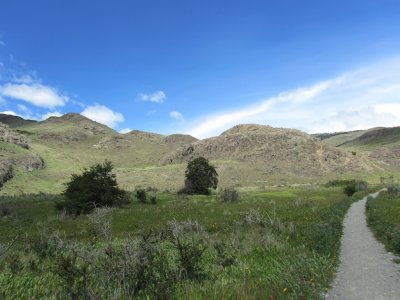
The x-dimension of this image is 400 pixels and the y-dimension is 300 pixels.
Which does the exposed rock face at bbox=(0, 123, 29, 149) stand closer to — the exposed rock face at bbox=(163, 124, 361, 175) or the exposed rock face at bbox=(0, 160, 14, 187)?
the exposed rock face at bbox=(0, 160, 14, 187)

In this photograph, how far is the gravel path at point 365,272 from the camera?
9370 mm

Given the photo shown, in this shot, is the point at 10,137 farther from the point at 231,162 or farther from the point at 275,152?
the point at 275,152

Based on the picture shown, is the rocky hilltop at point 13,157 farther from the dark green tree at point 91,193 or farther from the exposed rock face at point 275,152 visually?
the exposed rock face at point 275,152

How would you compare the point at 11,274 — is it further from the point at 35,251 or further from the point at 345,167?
the point at 345,167

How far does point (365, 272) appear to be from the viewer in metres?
11.5

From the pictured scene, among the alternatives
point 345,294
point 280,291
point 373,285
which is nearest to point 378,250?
point 373,285

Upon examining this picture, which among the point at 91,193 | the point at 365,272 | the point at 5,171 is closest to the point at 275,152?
the point at 5,171

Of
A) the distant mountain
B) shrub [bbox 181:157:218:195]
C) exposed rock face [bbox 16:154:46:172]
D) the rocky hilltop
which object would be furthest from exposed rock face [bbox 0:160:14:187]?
shrub [bbox 181:157:218:195]

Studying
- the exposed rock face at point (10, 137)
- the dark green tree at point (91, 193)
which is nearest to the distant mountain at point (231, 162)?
the exposed rock face at point (10, 137)

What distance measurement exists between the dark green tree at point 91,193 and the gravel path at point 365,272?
2790cm

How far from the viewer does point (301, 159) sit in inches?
5551

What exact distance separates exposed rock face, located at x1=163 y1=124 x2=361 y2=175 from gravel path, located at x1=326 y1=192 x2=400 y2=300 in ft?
378

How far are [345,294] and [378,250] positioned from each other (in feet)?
21.8

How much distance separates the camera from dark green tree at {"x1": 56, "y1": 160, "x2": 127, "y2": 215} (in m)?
39.2
